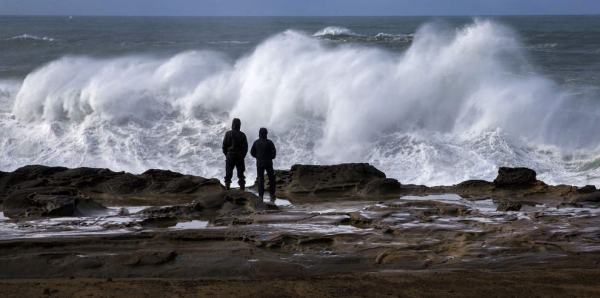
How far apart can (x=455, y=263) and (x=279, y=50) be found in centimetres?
1550

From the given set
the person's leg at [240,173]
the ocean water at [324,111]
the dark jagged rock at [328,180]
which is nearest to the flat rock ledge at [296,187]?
the dark jagged rock at [328,180]

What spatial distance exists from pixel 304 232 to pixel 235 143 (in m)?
3.85

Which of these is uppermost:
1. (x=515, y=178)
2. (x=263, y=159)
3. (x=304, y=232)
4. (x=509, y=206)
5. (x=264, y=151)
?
(x=264, y=151)

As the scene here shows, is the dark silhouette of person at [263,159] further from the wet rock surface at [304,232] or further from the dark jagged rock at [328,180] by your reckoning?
the dark jagged rock at [328,180]

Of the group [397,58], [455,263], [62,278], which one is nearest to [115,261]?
[62,278]

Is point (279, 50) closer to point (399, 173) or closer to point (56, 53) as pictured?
point (399, 173)

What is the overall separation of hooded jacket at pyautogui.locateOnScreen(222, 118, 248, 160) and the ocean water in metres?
2.54

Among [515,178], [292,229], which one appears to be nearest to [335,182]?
[515,178]

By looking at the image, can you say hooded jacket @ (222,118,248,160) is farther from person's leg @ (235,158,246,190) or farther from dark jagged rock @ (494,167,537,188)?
dark jagged rock @ (494,167,537,188)

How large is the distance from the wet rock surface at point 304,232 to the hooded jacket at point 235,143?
0.66m

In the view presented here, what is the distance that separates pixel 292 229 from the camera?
8594 millimetres

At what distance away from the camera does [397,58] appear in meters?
21.0

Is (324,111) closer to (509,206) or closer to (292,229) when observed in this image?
(509,206)

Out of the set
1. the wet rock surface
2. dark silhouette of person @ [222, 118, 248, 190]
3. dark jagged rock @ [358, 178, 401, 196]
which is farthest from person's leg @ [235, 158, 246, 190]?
dark jagged rock @ [358, 178, 401, 196]
